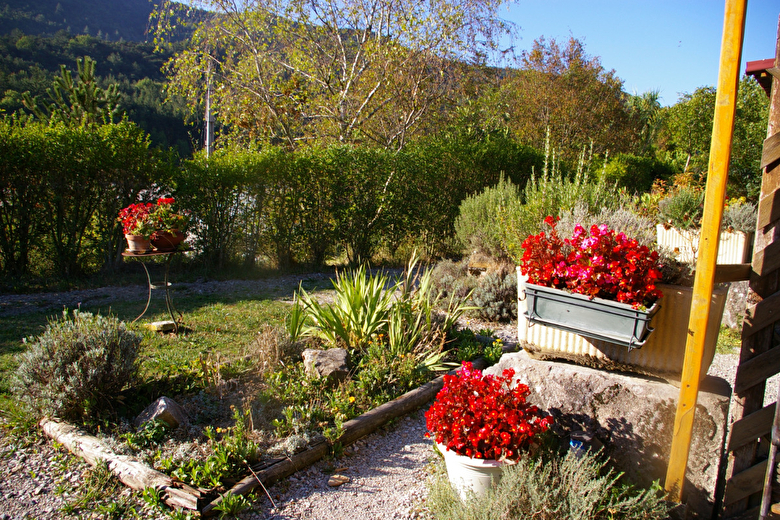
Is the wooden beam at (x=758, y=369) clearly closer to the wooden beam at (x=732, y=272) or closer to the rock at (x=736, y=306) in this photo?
the wooden beam at (x=732, y=272)

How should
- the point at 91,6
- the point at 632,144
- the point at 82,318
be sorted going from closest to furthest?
the point at 82,318 → the point at 632,144 → the point at 91,6

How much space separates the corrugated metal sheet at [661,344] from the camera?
236cm

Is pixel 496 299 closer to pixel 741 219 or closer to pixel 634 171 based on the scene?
pixel 741 219

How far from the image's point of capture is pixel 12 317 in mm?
5191

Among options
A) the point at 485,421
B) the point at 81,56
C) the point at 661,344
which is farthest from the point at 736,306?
the point at 81,56

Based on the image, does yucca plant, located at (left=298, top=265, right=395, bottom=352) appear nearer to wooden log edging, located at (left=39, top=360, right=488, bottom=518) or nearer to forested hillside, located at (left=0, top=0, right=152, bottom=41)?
wooden log edging, located at (left=39, top=360, right=488, bottom=518)

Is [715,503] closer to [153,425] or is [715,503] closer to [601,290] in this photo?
[601,290]

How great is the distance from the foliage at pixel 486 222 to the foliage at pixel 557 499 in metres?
4.72

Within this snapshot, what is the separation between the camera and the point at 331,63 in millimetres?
10672

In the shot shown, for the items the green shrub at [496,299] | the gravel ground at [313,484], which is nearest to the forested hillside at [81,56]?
the green shrub at [496,299]

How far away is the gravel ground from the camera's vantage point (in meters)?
2.44

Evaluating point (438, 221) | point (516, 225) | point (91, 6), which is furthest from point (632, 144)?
point (91, 6)

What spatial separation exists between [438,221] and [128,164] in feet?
17.6

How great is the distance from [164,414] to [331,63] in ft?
30.3
